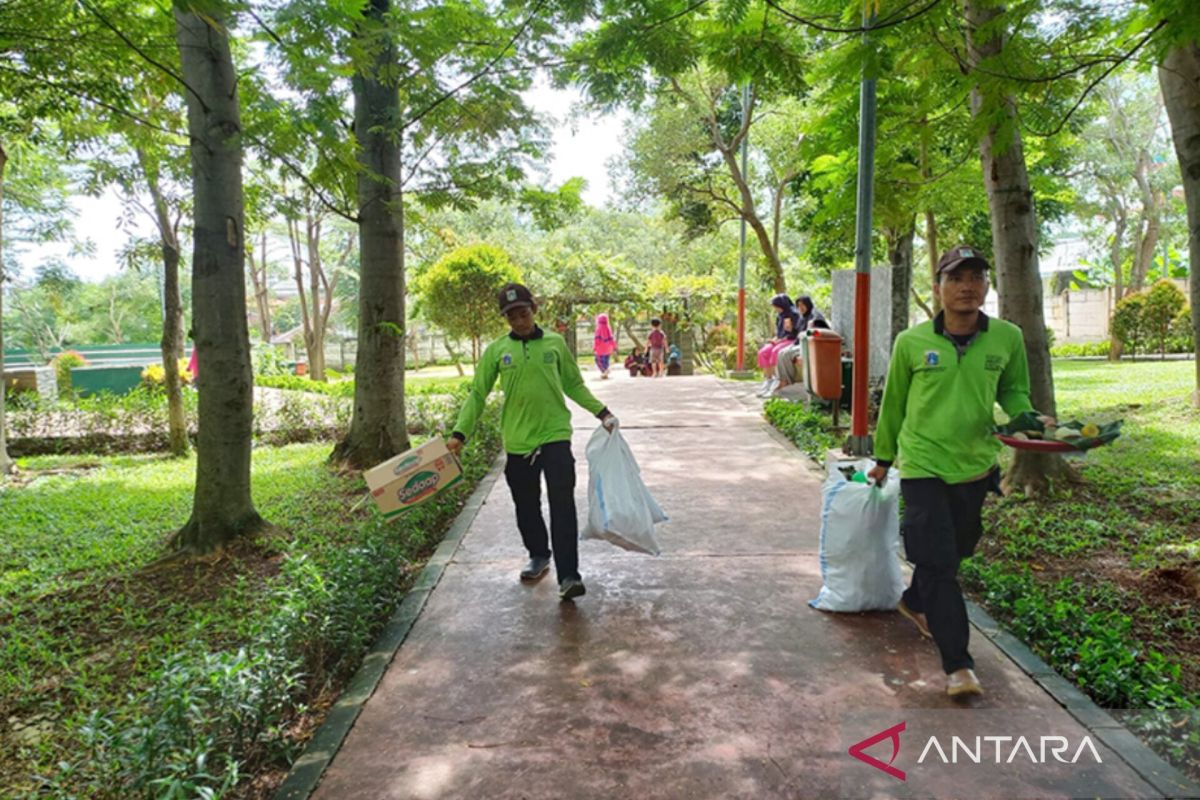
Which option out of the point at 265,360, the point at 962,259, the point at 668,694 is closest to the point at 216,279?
the point at 668,694

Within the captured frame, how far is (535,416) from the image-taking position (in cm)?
427

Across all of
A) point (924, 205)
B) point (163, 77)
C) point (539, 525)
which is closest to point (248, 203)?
point (163, 77)

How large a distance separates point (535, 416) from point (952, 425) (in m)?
2.10

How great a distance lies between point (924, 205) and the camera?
9.68 m

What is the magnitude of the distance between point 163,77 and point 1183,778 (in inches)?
297

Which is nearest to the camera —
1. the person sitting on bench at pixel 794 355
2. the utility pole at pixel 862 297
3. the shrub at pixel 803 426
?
the utility pole at pixel 862 297

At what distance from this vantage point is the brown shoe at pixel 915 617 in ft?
11.9

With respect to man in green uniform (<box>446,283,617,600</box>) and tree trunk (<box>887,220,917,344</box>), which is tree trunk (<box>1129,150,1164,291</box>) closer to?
tree trunk (<box>887,220,917,344</box>)

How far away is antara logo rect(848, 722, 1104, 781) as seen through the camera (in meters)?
2.69

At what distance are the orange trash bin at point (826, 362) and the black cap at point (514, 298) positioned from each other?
5.56 m

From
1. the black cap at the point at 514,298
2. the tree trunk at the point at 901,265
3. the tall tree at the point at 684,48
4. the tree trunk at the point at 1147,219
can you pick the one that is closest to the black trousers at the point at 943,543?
the black cap at the point at 514,298

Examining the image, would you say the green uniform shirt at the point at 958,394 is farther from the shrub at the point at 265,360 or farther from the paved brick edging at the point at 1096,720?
the shrub at the point at 265,360

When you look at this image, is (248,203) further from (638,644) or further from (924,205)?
(924,205)

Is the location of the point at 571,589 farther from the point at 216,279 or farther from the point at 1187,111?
the point at 1187,111
